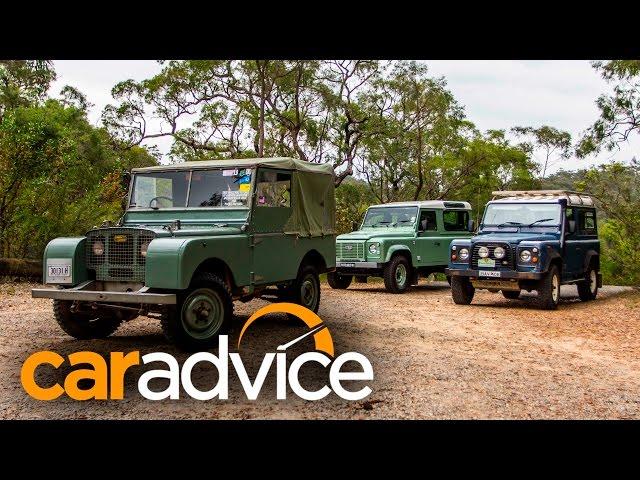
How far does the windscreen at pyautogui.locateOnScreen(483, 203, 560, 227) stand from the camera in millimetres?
11344

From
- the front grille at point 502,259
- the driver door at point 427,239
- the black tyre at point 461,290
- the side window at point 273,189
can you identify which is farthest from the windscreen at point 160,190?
the driver door at point 427,239

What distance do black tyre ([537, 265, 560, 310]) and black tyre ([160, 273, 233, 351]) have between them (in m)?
5.87

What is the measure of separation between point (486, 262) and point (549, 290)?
42.9 inches

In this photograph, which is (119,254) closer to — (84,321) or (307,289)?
(84,321)

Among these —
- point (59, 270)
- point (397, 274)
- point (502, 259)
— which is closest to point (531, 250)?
point (502, 259)

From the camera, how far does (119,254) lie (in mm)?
6723

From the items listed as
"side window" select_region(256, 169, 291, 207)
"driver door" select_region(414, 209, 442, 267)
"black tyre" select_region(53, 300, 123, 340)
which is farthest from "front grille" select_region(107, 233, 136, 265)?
"driver door" select_region(414, 209, 442, 267)

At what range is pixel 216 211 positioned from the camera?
7543 mm

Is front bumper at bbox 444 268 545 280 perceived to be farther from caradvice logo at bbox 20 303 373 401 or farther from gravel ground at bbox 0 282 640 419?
caradvice logo at bbox 20 303 373 401

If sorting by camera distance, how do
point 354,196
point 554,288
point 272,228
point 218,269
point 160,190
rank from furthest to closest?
point 354,196, point 554,288, point 160,190, point 272,228, point 218,269

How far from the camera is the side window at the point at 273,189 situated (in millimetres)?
7668

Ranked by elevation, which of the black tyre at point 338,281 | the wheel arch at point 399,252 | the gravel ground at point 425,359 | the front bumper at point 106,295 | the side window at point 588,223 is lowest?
the gravel ground at point 425,359

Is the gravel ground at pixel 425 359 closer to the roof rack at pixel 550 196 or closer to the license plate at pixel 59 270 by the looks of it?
the license plate at pixel 59 270

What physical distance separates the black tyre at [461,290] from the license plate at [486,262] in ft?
2.01
